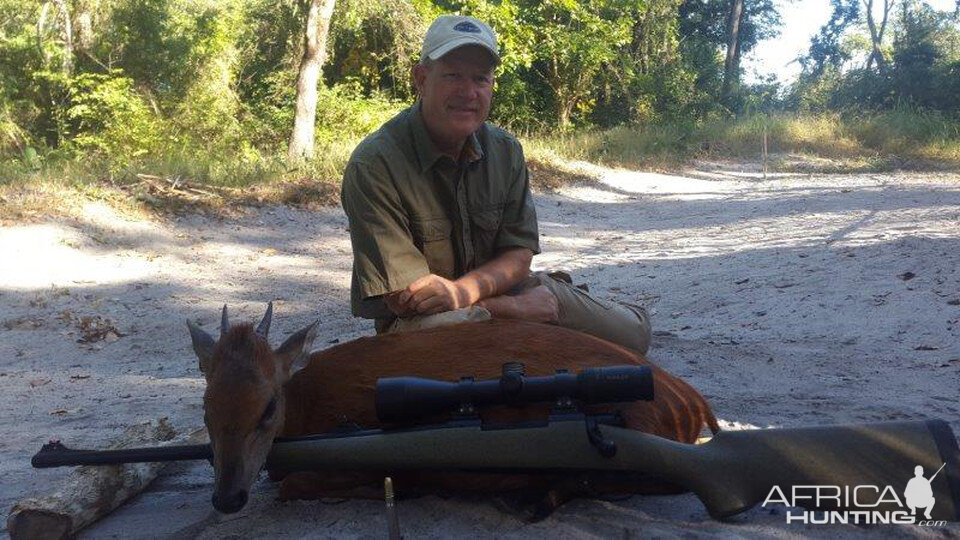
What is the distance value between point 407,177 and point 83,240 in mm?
6640

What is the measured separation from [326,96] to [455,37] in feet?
61.0

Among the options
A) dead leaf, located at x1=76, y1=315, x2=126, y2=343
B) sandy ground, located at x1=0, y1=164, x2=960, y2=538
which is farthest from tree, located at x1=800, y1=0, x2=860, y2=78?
dead leaf, located at x1=76, y1=315, x2=126, y2=343

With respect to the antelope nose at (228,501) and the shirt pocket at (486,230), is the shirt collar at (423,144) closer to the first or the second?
the shirt pocket at (486,230)

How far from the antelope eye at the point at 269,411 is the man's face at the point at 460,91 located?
5.31 feet

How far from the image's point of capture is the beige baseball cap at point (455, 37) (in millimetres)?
3936

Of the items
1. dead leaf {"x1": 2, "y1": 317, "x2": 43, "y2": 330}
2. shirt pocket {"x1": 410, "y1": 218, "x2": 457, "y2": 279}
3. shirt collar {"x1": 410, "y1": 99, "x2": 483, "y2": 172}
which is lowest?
dead leaf {"x1": 2, "y1": 317, "x2": 43, "y2": 330}

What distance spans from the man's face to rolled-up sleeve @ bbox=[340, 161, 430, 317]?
0.37m

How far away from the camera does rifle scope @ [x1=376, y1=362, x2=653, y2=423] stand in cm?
287

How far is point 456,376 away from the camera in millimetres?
3199

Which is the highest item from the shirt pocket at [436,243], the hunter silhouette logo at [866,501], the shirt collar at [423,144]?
the shirt collar at [423,144]

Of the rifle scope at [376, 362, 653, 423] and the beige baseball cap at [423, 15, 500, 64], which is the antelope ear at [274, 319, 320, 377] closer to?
the rifle scope at [376, 362, 653, 423]

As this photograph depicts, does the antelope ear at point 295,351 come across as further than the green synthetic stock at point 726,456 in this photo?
Yes

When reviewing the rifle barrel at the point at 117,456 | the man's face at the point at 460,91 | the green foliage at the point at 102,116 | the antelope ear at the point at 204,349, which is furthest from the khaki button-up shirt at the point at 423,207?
the green foliage at the point at 102,116

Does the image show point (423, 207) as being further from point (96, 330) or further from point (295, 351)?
point (96, 330)
